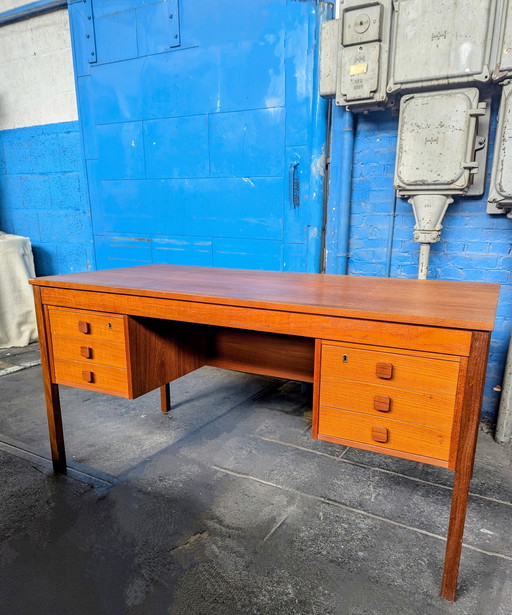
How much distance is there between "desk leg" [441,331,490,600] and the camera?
41.1 inches

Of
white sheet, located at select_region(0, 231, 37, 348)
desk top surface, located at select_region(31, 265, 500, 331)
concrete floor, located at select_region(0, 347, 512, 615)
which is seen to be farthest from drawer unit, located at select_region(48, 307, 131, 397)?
white sheet, located at select_region(0, 231, 37, 348)

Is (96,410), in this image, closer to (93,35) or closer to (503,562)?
(503,562)

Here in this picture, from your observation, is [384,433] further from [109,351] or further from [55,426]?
[55,426]

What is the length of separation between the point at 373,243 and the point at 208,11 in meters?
1.70

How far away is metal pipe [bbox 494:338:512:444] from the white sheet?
3.49 m

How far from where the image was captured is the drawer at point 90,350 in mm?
1588

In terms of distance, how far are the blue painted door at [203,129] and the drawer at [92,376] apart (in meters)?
1.37

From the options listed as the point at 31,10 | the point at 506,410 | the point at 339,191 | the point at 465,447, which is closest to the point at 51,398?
the point at 465,447

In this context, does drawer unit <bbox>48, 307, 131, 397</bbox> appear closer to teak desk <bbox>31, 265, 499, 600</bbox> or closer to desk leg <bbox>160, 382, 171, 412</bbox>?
teak desk <bbox>31, 265, 499, 600</bbox>

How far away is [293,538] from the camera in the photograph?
1450 millimetres

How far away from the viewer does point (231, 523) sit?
4.98 ft

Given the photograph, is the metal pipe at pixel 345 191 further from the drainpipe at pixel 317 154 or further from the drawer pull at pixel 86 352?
the drawer pull at pixel 86 352

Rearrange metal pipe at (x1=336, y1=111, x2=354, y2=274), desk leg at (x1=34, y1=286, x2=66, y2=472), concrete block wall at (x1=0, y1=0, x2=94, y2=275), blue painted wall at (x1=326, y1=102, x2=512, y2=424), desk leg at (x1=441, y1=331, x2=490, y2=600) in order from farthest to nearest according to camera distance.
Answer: concrete block wall at (x1=0, y1=0, x2=94, y2=275) → metal pipe at (x1=336, y1=111, x2=354, y2=274) → blue painted wall at (x1=326, y1=102, x2=512, y2=424) → desk leg at (x1=34, y1=286, x2=66, y2=472) → desk leg at (x1=441, y1=331, x2=490, y2=600)

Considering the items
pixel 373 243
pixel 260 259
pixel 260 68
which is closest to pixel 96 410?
pixel 260 259
